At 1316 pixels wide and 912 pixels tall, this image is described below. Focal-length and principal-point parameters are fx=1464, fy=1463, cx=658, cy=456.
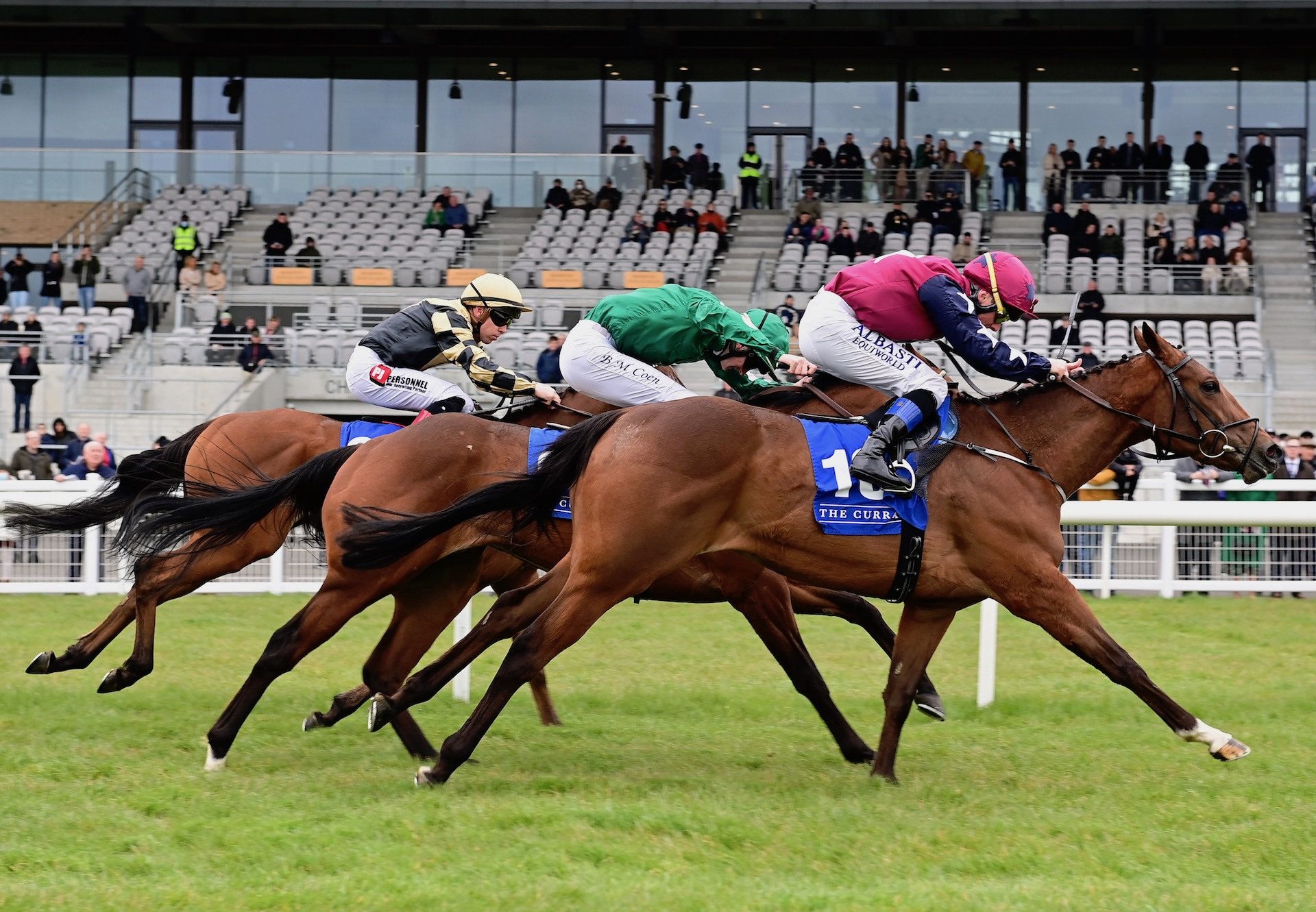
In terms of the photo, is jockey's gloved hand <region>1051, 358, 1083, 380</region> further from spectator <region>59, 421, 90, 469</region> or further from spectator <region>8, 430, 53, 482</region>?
spectator <region>59, 421, 90, 469</region>

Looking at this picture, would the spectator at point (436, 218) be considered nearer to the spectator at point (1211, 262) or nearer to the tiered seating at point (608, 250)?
the tiered seating at point (608, 250)

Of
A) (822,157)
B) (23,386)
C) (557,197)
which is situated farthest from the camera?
(822,157)

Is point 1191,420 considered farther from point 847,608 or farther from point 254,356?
point 254,356

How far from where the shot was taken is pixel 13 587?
11461 millimetres

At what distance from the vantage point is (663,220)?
2247 centimetres

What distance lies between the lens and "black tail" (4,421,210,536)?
7.30 metres

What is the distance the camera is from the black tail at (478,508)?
5434 mm

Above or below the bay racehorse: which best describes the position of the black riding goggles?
above

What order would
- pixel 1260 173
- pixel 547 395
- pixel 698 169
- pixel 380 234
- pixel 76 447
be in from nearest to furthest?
1. pixel 547 395
2. pixel 76 447
3. pixel 380 234
4. pixel 1260 173
5. pixel 698 169

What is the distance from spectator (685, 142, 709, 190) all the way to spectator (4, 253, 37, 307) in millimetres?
10652

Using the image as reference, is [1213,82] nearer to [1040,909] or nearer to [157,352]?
[157,352]

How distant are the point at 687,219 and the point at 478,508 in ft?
57.2

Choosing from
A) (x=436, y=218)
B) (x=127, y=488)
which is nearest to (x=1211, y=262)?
(x=436, y=218)

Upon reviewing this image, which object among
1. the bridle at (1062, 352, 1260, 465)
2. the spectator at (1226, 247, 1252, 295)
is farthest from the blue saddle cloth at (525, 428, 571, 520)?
the spectator at (1226, 247, 1252, 295)
